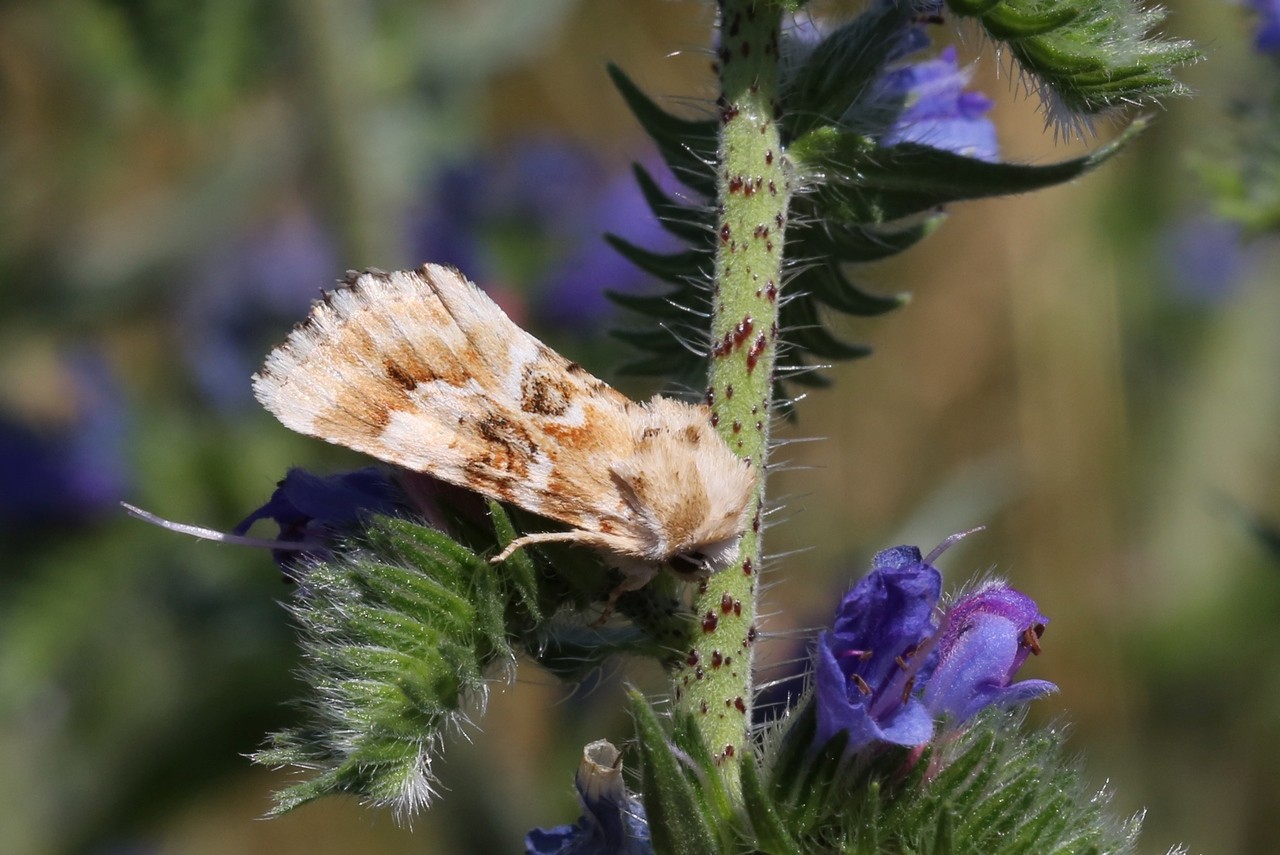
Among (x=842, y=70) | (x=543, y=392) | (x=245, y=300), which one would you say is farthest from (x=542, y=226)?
(x=543, y=392)

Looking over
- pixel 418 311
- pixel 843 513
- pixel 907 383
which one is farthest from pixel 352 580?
pixel 907 383

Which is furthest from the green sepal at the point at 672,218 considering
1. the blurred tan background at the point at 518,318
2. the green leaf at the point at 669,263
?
the blurred tan background at the point at 518,318

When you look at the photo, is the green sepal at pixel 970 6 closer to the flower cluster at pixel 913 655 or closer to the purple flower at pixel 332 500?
the flower cluster at pixel 913 655

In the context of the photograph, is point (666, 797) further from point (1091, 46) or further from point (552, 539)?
point (1091, 46)

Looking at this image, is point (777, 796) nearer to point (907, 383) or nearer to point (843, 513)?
point (843, 513)

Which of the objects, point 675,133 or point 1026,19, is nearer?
Result: point 1026,19
